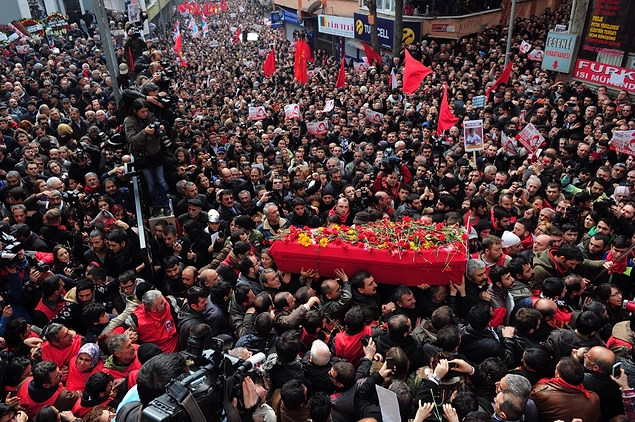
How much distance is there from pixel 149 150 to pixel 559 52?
41.8 ft

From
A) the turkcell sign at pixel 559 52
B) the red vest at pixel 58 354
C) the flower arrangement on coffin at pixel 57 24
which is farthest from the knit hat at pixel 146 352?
the flower arrangement on coffin at pixel 57 24

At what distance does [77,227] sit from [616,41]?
543 inches

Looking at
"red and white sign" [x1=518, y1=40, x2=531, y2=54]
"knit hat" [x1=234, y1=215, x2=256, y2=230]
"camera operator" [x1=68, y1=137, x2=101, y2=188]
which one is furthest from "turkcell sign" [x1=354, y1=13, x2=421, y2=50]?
"knit hat" [x1=234, y1=215, x2=256, y2=230]

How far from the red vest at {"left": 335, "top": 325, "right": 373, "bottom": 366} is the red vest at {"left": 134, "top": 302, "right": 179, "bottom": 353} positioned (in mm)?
1719

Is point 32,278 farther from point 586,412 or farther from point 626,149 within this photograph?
point 626,149

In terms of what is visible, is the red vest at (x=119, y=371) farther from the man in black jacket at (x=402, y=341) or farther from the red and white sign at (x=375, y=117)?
the red and white sign at (x=375, y=117)

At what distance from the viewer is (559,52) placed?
13734mm

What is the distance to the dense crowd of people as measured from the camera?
3.39 m

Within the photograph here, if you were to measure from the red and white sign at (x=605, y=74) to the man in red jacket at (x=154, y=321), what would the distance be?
40.2 feet

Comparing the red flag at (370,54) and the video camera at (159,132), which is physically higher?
the video camera at (159,132)

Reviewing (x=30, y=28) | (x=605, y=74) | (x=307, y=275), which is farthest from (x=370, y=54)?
(x=307, y=275)

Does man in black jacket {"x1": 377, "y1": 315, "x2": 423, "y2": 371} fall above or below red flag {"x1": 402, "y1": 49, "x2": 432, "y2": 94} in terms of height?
below

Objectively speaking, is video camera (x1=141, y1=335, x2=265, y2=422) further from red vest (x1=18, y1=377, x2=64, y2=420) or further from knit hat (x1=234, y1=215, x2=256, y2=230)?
knit hat (x1=234, y1=215, x2=256, y2=230)

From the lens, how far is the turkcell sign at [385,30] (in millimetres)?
21533
